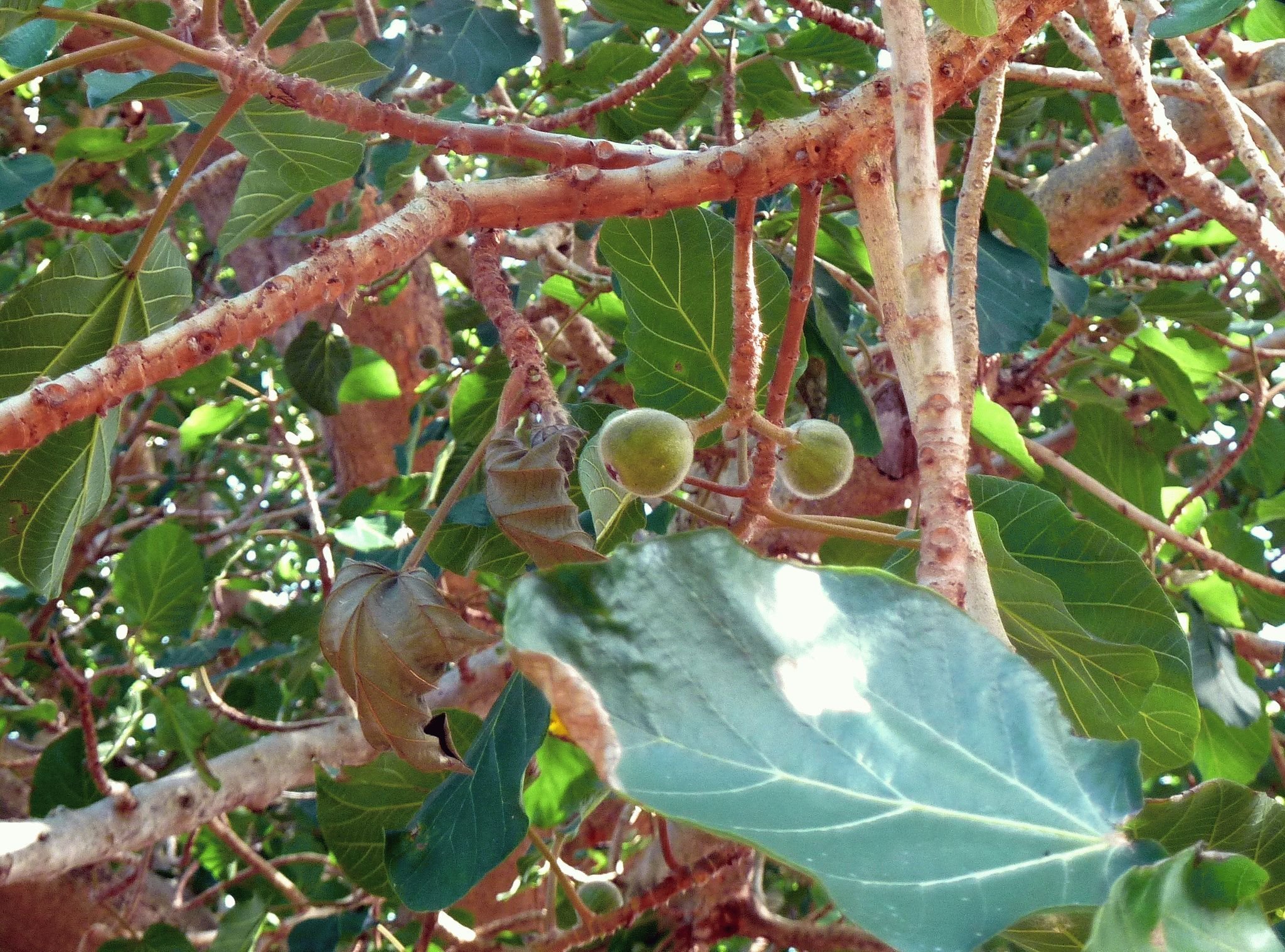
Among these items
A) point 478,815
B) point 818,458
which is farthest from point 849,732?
point 478,815

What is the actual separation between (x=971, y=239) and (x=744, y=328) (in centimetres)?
25

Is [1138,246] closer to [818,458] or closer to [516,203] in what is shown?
[818,458]

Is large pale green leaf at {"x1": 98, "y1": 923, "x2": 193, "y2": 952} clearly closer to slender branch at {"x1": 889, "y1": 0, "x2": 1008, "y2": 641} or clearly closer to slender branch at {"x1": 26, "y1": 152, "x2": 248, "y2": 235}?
slender branch at {"x1": 26, "y1": 152, "x2": 248, "y2": 235}

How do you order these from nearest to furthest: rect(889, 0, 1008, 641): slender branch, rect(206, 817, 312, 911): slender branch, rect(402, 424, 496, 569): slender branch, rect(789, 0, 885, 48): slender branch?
1. rect(889, 0, 1008, 641): slender branch
2. rect(402, 424, 496, 569): slender branch
3. rect(789, 0, 885, 48): slender branch
4. rect(206, 817, 312, 911): slender branch

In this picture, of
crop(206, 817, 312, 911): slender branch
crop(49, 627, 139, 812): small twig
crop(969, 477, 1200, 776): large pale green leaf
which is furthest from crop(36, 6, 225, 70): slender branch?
crop(206, 817, 312, 911): slender branch

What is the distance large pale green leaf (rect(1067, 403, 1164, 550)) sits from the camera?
2029mm

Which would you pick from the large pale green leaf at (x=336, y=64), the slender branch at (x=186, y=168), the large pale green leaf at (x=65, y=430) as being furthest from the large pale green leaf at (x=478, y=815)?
the large pale green leaf at (x=336, y=64)

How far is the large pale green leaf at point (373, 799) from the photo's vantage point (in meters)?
1.58

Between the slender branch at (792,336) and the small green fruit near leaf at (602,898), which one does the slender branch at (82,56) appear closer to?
the slender branch at (792,336)

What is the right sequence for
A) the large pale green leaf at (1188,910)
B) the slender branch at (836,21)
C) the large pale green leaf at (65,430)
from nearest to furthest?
the large pale green leaf at (1188,910) → the large pale green leaf at (65,430) → the slender branch at (836,21)

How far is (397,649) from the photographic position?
2.97 feet

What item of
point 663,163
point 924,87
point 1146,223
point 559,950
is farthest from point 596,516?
point 1146,223

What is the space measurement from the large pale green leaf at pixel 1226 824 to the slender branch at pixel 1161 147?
2.14 ft

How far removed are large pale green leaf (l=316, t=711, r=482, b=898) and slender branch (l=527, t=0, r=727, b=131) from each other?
0.90 metres
